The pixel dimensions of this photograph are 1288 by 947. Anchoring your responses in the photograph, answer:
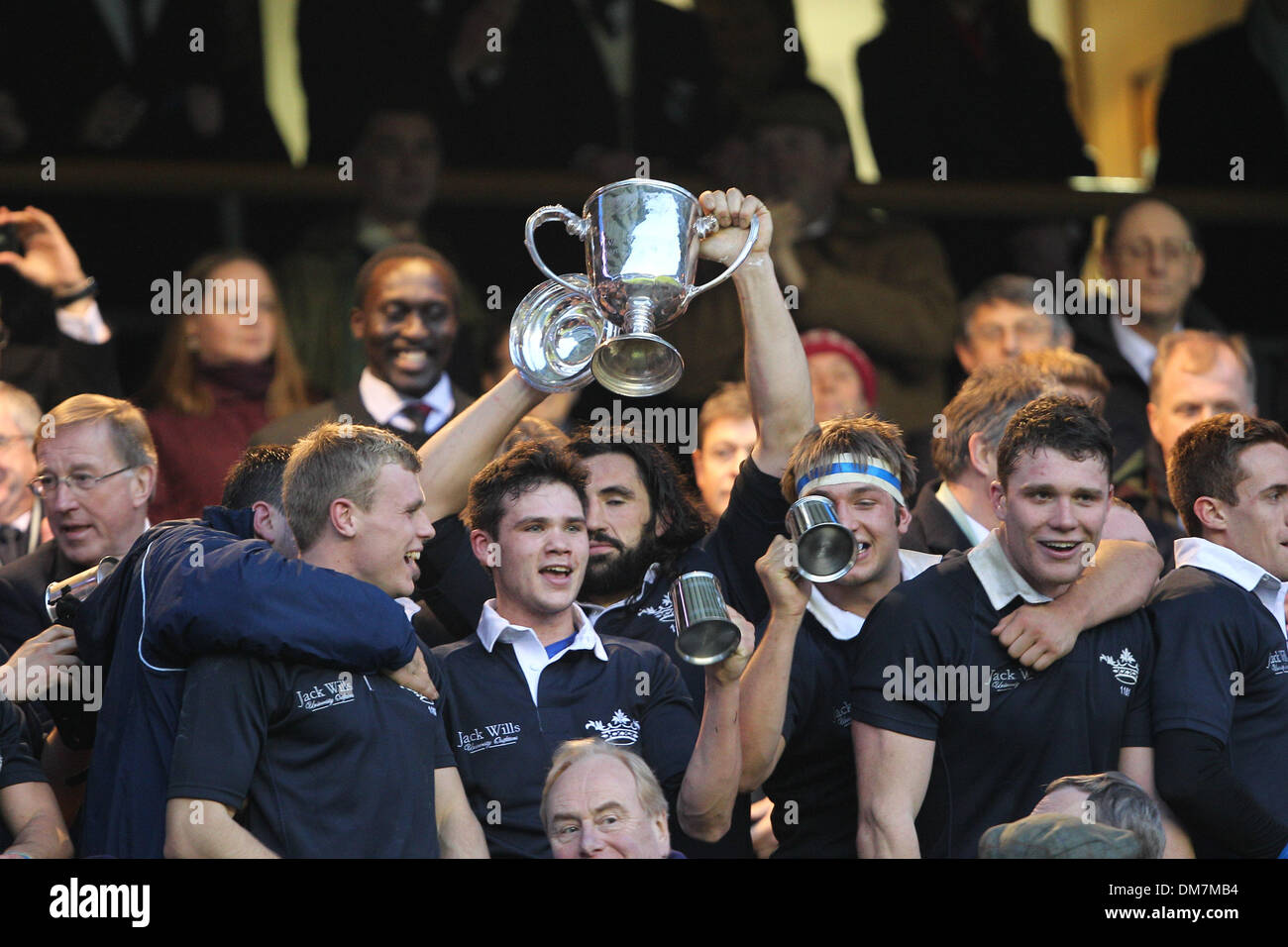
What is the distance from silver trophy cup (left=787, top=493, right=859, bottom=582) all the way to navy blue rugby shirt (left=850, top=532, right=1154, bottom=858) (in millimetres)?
309

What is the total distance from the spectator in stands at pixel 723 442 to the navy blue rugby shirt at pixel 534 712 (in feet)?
4.14

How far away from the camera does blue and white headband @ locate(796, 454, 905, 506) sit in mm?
4309

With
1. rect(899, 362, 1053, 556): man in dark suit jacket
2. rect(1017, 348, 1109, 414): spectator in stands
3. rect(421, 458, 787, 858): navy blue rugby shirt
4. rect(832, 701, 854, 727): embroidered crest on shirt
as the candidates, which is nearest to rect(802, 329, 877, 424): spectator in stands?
rect(1017, 348, 1109, 414): spectator in stands

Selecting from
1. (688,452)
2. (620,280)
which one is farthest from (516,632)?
(688,452)

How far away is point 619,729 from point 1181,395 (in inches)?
95.8

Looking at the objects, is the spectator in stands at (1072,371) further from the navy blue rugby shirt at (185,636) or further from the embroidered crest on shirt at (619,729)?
the navy blue rugby shirt at (185,636)

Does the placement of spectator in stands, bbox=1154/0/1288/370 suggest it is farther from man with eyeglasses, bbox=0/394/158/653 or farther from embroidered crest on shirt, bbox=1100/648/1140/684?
man with eyeglasses, bbox=0/394/158/653

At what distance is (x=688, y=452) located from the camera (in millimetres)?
6188

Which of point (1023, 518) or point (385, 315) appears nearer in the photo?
point (1023, 518)

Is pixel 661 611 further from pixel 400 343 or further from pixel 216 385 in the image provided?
pixel 216 385

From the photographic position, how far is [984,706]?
3994mm

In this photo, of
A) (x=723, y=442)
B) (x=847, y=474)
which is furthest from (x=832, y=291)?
(x=847, y=474)

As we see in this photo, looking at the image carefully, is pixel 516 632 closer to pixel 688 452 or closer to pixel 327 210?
pixel 688 452
